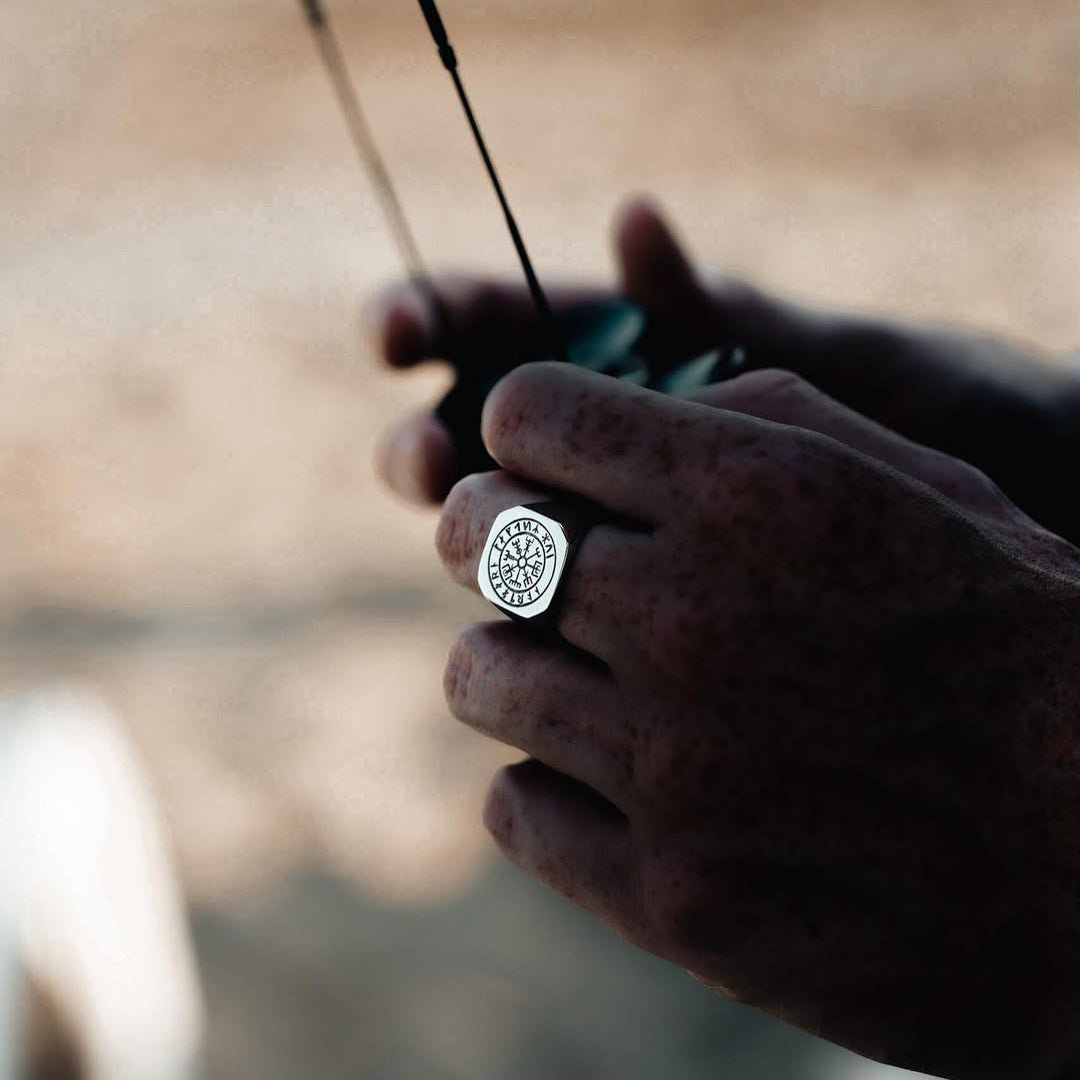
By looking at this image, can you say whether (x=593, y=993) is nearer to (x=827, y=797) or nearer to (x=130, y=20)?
(x=827, y=797)

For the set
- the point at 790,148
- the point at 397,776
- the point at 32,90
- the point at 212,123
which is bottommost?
the point at 397,776

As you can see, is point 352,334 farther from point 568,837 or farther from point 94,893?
point 568,837

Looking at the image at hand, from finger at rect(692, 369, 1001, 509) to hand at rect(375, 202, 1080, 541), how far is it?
0.33m

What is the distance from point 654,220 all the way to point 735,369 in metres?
0.27

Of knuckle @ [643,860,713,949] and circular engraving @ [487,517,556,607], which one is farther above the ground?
circular engraving @ [487,517,556,607]

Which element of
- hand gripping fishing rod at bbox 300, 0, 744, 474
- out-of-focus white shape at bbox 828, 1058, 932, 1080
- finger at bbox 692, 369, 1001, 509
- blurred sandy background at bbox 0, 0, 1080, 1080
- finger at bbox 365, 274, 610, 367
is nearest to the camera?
finger at bbox 692, 369, 1001, 509

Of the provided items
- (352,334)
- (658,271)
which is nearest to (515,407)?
(658,271)

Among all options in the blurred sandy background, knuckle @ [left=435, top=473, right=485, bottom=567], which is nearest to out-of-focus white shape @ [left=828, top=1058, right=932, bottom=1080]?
the blurred sandy background

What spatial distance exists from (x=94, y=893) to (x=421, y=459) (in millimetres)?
551

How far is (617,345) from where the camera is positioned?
793 mm

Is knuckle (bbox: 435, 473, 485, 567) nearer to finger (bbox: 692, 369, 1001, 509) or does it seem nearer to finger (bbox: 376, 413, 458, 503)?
finger (bbox: 692, 369, 1001, 509)

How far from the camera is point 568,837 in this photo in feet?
1.73

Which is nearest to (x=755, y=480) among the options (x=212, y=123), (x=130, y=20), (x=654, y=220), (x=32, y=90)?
(x=654, y=220)

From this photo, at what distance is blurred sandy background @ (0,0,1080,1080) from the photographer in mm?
1331
